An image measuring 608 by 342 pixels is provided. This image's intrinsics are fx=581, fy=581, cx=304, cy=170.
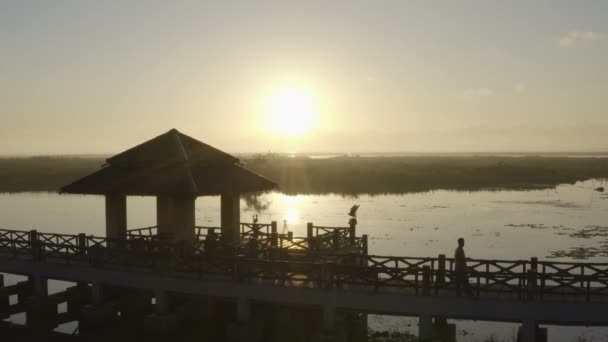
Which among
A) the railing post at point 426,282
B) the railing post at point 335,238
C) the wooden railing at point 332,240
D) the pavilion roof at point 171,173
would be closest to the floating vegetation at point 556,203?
the wooden railing at point 332,240

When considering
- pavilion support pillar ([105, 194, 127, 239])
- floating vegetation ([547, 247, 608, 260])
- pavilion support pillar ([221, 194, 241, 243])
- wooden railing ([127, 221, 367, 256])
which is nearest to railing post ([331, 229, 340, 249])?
wooden railing ([127, 221, 367, 256])

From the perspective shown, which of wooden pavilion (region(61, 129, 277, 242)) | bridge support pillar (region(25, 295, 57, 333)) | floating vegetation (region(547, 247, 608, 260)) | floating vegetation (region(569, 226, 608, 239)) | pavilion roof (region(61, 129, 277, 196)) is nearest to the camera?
bridge support pillar (region(25, 295, 57, 333))

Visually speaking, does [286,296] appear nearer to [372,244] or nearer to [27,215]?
[372,244]

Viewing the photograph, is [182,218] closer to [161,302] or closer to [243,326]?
[161,302]

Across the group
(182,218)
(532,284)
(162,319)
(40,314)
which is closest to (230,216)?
(182,218)

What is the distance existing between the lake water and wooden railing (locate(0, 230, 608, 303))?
4833mm

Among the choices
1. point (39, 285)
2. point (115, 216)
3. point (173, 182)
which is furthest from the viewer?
point (115, 216)

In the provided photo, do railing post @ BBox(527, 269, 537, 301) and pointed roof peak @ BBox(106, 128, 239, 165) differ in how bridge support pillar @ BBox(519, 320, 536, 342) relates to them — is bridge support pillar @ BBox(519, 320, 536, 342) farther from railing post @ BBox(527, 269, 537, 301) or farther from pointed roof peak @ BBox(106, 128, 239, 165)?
pointed roof peak @ BBox(106, 128, 239, 165)

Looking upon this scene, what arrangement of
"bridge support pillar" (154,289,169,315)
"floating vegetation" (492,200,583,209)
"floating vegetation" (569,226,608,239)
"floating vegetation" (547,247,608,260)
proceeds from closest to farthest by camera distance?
"bridge support pillar" (154,289,169,315) → "floating vegetation" (547,247,608,260) → "floating vegetation" (569,226,608,239) → "floating vegetation" (492,200,583,209)

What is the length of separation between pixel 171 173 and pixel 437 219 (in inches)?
1322

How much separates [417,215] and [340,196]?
1893 centimetres

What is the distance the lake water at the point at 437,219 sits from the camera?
113ft

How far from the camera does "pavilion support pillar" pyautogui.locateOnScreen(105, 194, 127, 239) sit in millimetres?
21656

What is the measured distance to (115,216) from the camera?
21.8 m
